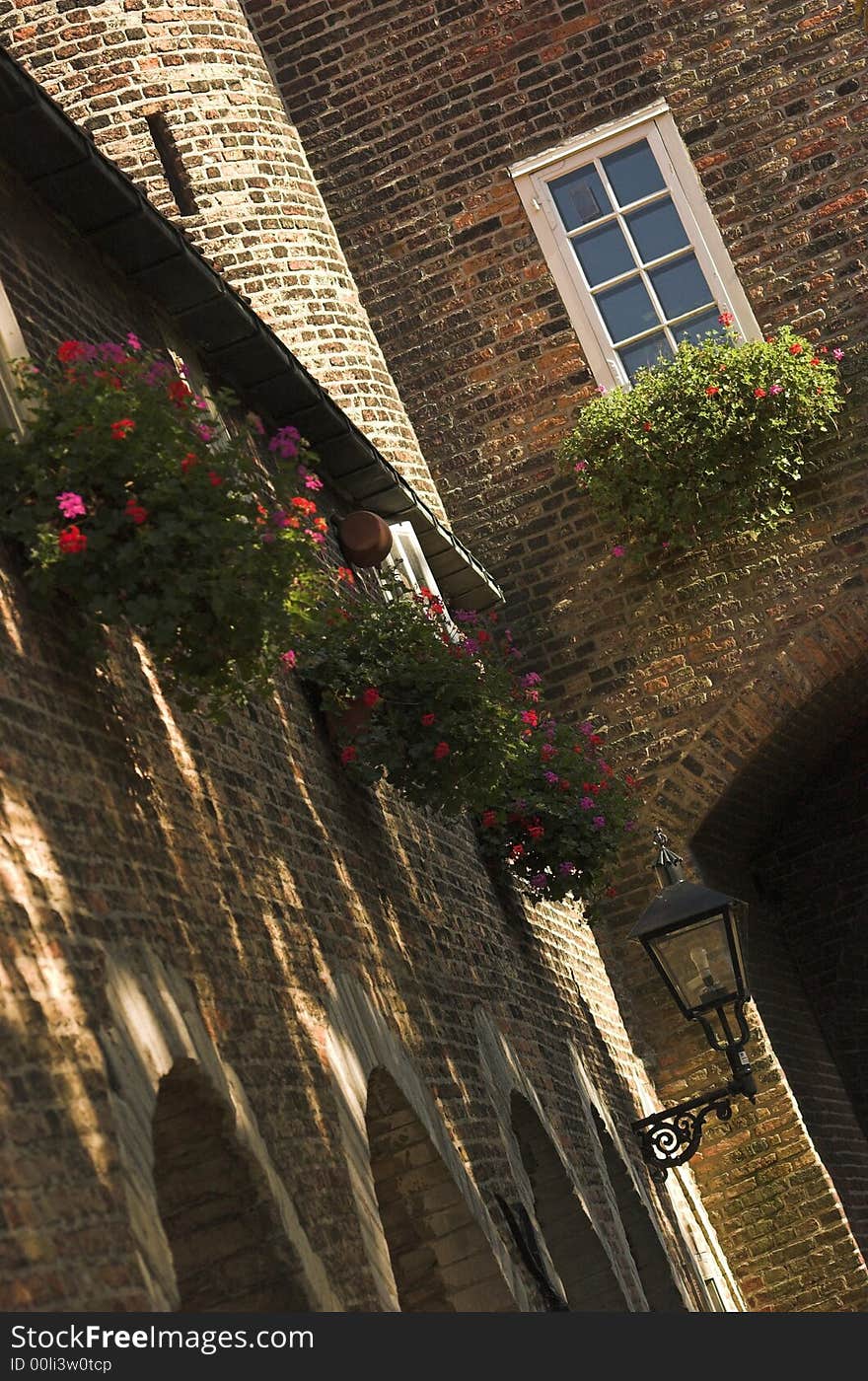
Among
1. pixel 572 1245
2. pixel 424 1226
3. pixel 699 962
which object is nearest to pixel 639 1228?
pixel 572 1245

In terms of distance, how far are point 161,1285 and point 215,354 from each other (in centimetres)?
470

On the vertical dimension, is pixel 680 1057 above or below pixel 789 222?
below

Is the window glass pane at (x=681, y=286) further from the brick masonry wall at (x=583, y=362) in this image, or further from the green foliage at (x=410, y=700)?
the green foliage at (x=410, y=700)

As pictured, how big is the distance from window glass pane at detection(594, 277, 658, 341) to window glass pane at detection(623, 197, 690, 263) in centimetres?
22

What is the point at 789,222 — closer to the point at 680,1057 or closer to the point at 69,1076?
the point at 680,1057

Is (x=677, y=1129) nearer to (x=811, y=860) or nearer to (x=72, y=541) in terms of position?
(x=72, y=541)

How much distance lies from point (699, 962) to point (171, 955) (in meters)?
3.50

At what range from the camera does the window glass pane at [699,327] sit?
12188mm

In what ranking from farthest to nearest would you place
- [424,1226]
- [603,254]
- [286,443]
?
[603,254] → [424,1226] → [286,443]

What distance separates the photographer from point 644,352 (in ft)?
40.2

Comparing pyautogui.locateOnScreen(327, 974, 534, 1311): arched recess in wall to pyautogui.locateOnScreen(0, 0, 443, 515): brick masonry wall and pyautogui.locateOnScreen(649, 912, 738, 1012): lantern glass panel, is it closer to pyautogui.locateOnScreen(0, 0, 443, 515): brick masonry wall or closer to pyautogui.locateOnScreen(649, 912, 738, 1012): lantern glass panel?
pyautogui.locateOnScreen(649, 912, 738, 1012): lantern glass panel

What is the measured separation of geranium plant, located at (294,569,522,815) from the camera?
278 inches

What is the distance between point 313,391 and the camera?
8.18 metres

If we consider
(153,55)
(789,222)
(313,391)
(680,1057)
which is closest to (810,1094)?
(680,1057)
